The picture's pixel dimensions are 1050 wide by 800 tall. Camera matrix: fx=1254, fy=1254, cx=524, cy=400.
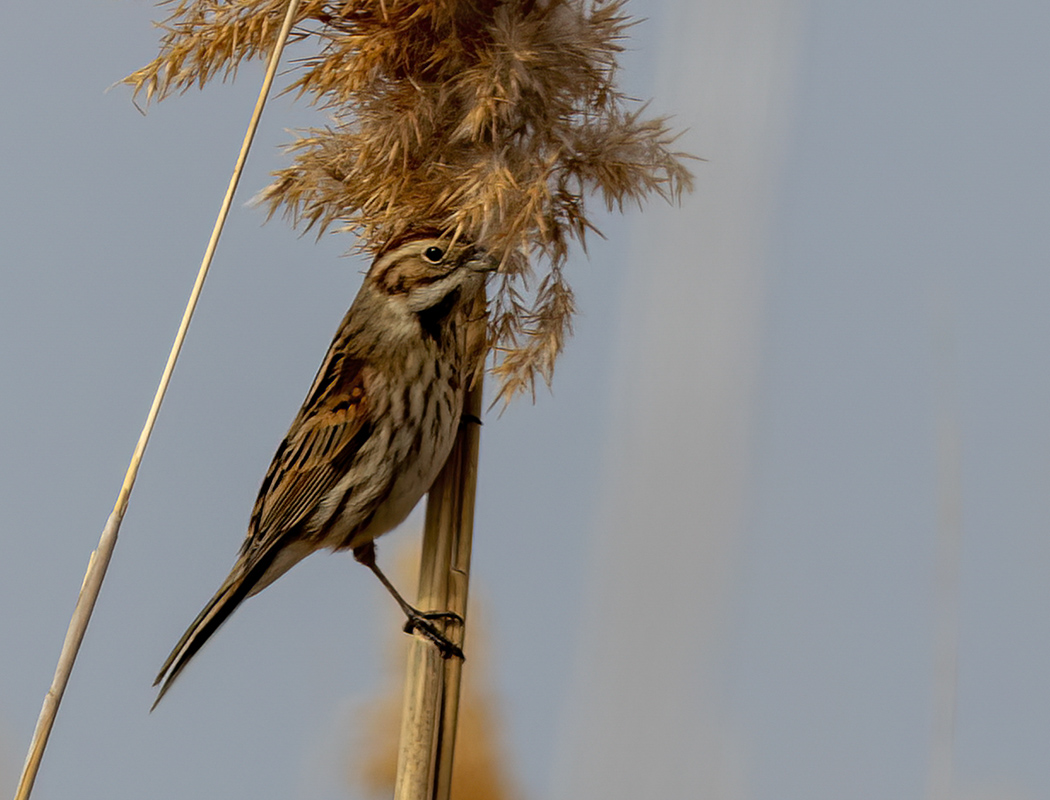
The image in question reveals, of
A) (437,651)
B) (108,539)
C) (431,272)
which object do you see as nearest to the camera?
(108,539)

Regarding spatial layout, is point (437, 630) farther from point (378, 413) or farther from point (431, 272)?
point (431, 272)

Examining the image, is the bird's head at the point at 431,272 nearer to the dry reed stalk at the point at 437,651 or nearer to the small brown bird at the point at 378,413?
the small brown bird at the point at 378,413

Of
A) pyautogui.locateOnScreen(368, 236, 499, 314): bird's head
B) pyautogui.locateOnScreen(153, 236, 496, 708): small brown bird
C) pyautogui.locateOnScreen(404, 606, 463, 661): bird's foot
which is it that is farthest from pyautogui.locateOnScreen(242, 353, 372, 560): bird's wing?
pyautogui.locateOnScreen(404, 606, 463, 661): bird's foot

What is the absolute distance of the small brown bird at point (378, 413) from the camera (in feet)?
5.40

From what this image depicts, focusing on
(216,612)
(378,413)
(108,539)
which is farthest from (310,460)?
(108,539)

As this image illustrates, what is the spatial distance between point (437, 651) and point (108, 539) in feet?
1.34

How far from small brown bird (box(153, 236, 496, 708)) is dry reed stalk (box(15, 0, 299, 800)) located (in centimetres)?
34

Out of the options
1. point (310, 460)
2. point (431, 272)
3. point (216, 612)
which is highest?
point (431, 272)

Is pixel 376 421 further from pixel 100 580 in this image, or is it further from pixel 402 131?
pixel 100 580

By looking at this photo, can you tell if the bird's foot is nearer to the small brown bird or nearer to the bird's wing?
the small brown bird

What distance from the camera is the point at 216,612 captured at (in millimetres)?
1503

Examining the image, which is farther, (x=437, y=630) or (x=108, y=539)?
(x=437, y=630)

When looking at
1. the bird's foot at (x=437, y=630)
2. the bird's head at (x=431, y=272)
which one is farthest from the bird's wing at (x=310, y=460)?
the bird's foot at (x=437, y=630)

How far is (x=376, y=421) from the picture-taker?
171 centimetres
